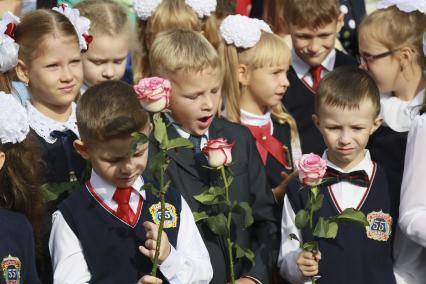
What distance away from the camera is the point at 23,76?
482 cm

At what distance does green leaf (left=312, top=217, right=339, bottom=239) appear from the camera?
13.9 feet

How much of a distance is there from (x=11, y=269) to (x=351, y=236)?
60.5 inches

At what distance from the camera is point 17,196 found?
423cm

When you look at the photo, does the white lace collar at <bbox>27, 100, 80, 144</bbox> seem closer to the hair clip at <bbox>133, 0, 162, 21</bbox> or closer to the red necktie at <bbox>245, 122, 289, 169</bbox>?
the red necktie at <bbox>245, 122, 289, 169</bbox>

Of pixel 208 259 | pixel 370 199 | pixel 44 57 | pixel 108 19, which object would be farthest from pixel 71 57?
pixel 370 199

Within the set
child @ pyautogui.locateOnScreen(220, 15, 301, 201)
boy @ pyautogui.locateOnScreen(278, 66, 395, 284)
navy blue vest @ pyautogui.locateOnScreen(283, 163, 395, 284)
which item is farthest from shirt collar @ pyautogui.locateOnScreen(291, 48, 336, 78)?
navy blue vest @ pyautogui.locateOnScreen(283, 163, 395, 284)

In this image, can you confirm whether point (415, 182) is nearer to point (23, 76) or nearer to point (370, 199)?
point (370, 199)

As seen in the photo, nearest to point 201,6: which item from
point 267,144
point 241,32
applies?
point 241,32

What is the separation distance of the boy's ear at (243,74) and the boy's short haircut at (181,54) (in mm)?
698

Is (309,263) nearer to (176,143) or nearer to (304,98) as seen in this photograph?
(176,143)

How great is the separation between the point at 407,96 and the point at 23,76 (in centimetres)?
213

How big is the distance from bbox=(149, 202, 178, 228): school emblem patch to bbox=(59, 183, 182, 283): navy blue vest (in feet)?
0.13

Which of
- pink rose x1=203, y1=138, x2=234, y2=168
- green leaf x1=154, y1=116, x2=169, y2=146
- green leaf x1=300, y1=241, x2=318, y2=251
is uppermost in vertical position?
green leaf x1=154, y1=116, x2=169, y2=146

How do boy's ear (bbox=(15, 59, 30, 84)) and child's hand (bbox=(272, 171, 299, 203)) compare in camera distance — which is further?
child's hand (bbox=(272, 171, 299, 203))
